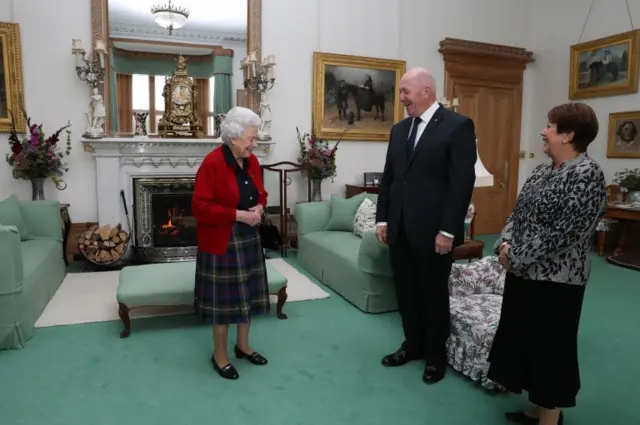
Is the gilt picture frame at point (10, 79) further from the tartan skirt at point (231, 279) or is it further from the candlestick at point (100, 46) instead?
the tartan skirt at point (231, 279)

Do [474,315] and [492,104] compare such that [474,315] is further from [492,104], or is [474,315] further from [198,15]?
[492,104]

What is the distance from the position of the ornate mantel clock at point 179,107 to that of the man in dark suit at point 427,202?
3375mm

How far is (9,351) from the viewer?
9.93 ft

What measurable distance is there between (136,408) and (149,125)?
3.81m

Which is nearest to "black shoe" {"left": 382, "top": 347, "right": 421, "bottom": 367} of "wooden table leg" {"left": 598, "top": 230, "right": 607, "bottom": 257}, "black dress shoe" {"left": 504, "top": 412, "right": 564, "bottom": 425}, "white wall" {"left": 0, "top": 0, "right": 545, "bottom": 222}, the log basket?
"black dress shoe" {"left": 504, "top": 412, "right": 564, "bottom": 425}

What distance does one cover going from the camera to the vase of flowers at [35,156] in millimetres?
4875

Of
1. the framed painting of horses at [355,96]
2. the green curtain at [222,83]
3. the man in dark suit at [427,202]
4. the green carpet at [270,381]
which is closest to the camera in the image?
the green carpet at [270,381]

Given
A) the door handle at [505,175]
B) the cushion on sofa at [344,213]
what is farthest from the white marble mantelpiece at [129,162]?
the door handle at [505,175]

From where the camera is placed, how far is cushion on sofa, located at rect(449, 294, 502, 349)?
2.64 m

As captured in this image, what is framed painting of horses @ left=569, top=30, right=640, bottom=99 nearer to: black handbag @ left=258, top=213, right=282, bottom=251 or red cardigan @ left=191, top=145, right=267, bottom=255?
black handbag @ left=258, top=213, right=282, bottom=251

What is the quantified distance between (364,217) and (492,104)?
12.0 ft

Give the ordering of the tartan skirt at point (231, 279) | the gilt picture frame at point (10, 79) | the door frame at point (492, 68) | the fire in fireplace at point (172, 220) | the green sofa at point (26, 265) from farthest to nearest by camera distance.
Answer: the door frame at point (492, 68) → the fire in fireplace at point (172, 220) → the gilt picture frame at point (10, 79) → the green sofa at point (26, 265) → the tartan skirt at point (231, 279)

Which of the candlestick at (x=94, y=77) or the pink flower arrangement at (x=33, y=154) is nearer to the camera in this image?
the pink flower arrangement at (x=33, y=154)

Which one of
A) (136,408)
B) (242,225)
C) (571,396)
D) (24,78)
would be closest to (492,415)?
(571,396)
